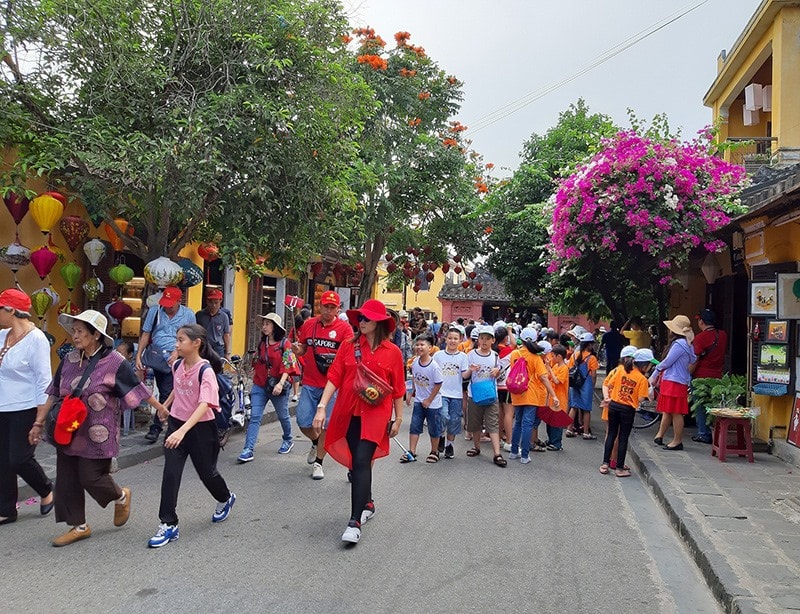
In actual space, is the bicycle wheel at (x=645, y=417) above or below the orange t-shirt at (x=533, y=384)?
below

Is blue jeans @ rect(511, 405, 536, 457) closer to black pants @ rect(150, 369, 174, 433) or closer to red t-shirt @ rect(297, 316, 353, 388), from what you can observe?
red t-shirt @ rect(297, 316, 353, 388)

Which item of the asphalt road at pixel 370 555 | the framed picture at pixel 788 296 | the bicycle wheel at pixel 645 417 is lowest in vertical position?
the asphalt road at pixel 370 555

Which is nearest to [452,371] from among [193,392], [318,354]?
[318,354]

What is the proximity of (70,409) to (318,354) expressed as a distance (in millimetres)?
2947

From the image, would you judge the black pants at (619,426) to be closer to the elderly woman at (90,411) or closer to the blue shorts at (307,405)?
the blue shorts at (307,405)

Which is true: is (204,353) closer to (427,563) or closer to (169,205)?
(427,563)

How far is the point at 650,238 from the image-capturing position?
1063 centimetres

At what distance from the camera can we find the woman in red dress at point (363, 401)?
210 inches

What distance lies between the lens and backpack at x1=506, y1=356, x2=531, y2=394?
850cm

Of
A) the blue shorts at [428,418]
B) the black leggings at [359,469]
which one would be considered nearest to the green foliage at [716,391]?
the blue shorts at [428,418]

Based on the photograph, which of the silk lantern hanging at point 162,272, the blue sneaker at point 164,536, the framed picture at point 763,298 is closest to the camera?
the blue sneaker at point 164,536

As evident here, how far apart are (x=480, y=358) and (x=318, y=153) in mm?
3371

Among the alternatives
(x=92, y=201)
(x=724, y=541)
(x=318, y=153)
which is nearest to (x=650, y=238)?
(x=318, y=153)

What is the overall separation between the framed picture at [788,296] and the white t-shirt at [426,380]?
14.6 ft
